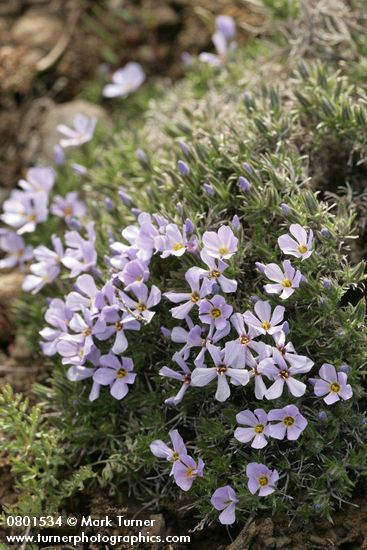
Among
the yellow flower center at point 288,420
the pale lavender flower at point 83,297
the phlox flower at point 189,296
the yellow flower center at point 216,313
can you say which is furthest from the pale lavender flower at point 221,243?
the yellow flower center at point 288,420

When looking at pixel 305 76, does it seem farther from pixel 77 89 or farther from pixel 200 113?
pixel 77 89

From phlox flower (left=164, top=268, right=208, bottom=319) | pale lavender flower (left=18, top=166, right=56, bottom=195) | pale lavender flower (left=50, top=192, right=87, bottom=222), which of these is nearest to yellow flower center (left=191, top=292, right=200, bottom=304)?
phlox flower (left=164, top=268, right=208, bottom=319)

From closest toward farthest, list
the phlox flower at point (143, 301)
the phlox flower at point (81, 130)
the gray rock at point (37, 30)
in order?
the phlox flower at point (143, 301) < the phlox flower at point (81, 130) < the gray rock at point (37, 30)

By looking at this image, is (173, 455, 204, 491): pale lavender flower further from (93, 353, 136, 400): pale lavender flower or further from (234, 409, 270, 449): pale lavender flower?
(93, 353, 136, 400): pale lavender flower

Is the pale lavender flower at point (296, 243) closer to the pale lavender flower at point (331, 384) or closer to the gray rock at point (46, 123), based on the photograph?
the pale lavender flower at point (331, 384)

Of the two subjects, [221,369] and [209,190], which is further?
[209,190]

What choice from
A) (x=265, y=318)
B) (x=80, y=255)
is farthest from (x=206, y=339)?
(x=80, y=255)

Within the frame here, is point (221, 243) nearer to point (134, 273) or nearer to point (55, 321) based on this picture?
point (134, 273)
